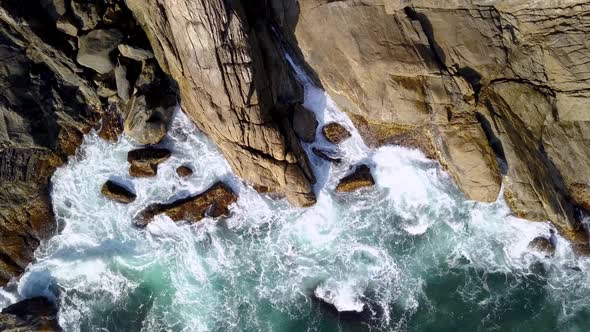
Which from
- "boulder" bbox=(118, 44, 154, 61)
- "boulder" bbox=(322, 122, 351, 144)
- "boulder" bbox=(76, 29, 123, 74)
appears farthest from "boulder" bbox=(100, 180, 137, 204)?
"boulder" bbox=(322, 122, 351, 144)

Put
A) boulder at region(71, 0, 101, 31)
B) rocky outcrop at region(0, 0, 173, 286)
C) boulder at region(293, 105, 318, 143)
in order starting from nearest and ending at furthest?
boulder at region(71, 0, 101, 31) < rocky outcrop at region(0, 0, 173, 286) < boulder at region(293, 105, 318, 143)

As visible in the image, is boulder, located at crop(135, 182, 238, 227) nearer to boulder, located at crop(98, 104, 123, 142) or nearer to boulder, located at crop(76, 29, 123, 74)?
boulder, located at crop(98, 104, 123, 142)

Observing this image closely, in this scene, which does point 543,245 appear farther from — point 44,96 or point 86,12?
point 44,96

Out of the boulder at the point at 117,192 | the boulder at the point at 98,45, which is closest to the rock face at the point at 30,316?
the boulder at the point at 117,192

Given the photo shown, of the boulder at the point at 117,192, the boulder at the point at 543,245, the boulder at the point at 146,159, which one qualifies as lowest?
the boulder at the point at 117,192

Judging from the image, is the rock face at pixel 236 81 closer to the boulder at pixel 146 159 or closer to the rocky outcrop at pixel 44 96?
the rocky outcrop at pixel 44 96
